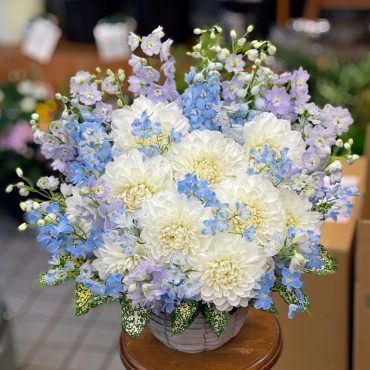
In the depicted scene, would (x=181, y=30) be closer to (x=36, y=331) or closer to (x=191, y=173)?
(x=36, y=331)

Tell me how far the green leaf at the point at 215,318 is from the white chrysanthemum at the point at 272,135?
0.28m

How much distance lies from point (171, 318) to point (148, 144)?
1.02 feet

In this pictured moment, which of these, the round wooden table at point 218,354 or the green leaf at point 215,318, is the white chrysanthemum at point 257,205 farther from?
the round wooden table at point 218,354

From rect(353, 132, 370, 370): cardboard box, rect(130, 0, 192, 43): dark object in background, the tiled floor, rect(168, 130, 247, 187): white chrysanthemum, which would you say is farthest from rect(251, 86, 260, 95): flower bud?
rect(130, 0, 192, 43): dark object in background

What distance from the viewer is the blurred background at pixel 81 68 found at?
290cm

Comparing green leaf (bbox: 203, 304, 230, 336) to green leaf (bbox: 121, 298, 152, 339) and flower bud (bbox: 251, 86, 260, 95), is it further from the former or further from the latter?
flower bud (bbox: 251, 86, 260, 95)

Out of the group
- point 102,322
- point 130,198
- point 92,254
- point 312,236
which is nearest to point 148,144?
point 130,198

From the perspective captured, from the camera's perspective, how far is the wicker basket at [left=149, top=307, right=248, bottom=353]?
1.39m

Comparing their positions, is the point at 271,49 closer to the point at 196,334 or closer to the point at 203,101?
the point at 203,101

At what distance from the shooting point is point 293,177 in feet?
4.37

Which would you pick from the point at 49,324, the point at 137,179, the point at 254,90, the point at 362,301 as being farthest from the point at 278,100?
the point at 49,324

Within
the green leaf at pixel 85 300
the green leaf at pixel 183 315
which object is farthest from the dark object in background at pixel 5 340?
the green leaf at pixel 183 315

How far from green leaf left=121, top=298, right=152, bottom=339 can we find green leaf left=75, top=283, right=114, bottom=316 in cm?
4

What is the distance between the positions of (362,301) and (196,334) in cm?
68
